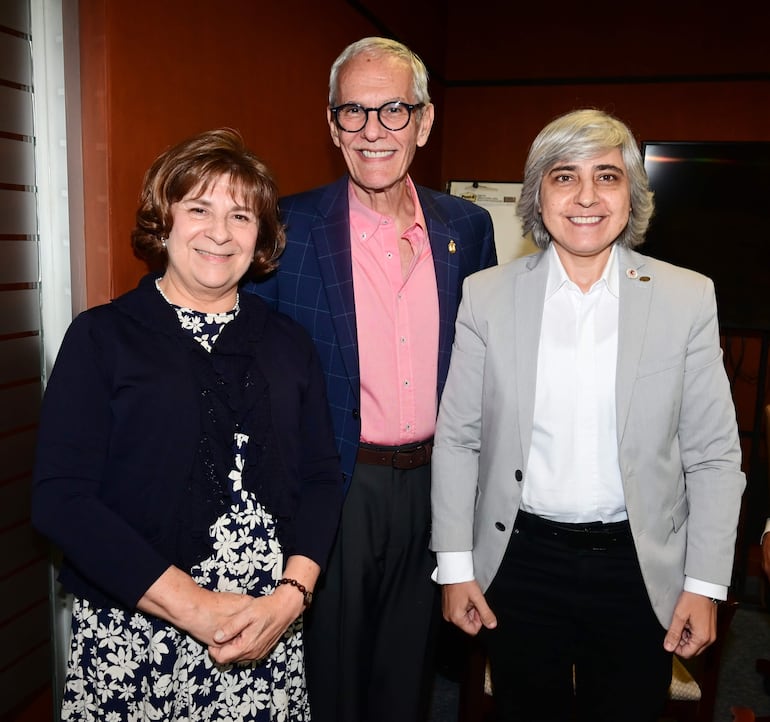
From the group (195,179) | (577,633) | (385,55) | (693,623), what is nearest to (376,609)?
(577,633)

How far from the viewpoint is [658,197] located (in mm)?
4469

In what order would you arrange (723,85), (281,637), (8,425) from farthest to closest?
(723,85)
(8,425)
(281,637)

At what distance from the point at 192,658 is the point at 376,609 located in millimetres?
634

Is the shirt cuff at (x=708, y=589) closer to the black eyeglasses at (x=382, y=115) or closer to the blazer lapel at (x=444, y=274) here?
the blazer lapel at (x=444, y=274)

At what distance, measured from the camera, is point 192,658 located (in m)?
1.56

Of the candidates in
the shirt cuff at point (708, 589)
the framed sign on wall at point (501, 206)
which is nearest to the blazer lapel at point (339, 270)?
the shirt cuff at point (708, 589)

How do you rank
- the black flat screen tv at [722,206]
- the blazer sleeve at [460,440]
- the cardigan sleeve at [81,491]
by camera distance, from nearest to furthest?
the cardigan sleeve at [81,491]
the blazer sleeve at [460,440]
the black flat screen tv at [722,206]

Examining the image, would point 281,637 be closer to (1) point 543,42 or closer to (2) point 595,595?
(2) point 595,595

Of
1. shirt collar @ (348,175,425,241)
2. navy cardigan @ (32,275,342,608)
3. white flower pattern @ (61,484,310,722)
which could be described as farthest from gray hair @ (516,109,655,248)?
white flower pattern @ (61,484,310,722)

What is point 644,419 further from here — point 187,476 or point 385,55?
point 385,55

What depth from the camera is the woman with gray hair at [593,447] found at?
167cm

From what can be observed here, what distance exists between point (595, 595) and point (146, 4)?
6.11ft

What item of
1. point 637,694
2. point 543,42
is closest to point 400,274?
point 637,694

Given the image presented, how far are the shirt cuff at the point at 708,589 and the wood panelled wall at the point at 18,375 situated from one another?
1.64 metres
